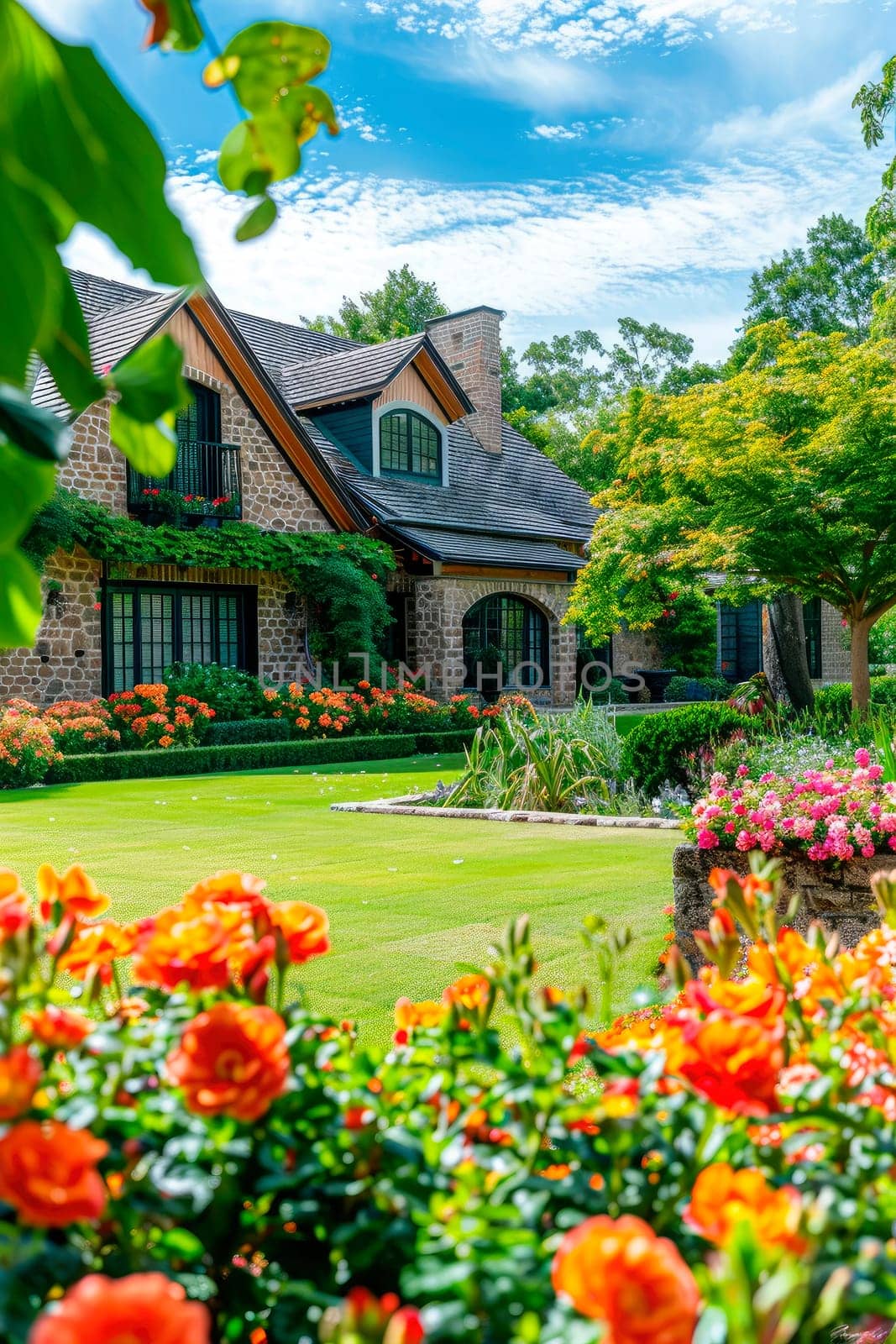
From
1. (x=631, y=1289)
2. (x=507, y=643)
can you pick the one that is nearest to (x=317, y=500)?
(x=507, y=643)

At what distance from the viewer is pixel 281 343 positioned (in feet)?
84.4

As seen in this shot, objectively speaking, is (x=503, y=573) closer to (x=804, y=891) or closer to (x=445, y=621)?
(x=445, y=621)

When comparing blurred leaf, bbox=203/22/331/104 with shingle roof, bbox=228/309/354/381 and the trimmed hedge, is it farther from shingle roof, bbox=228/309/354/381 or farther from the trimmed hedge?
shingle roof, bbox=228/309/354/381

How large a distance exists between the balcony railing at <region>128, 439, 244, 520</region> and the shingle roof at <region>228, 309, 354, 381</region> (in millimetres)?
5316

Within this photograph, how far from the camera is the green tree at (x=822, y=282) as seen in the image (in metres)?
50.4

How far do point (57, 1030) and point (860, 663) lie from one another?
12.4m

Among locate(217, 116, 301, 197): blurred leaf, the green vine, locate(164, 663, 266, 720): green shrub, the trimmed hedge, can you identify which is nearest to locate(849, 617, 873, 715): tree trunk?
the trimmed hedge

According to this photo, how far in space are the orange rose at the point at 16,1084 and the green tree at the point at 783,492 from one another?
11.0m

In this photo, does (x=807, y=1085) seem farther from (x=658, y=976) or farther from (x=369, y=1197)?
(x=658, y=976)

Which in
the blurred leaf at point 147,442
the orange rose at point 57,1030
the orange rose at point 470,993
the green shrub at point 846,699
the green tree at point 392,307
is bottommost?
the orange rose at point 470,993

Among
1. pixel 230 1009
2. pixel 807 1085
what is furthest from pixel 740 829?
pixel 230 1009

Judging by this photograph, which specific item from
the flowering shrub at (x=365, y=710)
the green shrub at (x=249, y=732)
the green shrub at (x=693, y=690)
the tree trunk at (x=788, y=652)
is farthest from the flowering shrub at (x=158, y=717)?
the green shrub at (x=693, y=690)

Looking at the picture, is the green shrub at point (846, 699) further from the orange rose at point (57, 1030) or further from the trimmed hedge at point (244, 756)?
the orange rose at point (57, 1030)

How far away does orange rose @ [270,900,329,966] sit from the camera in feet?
5.21
